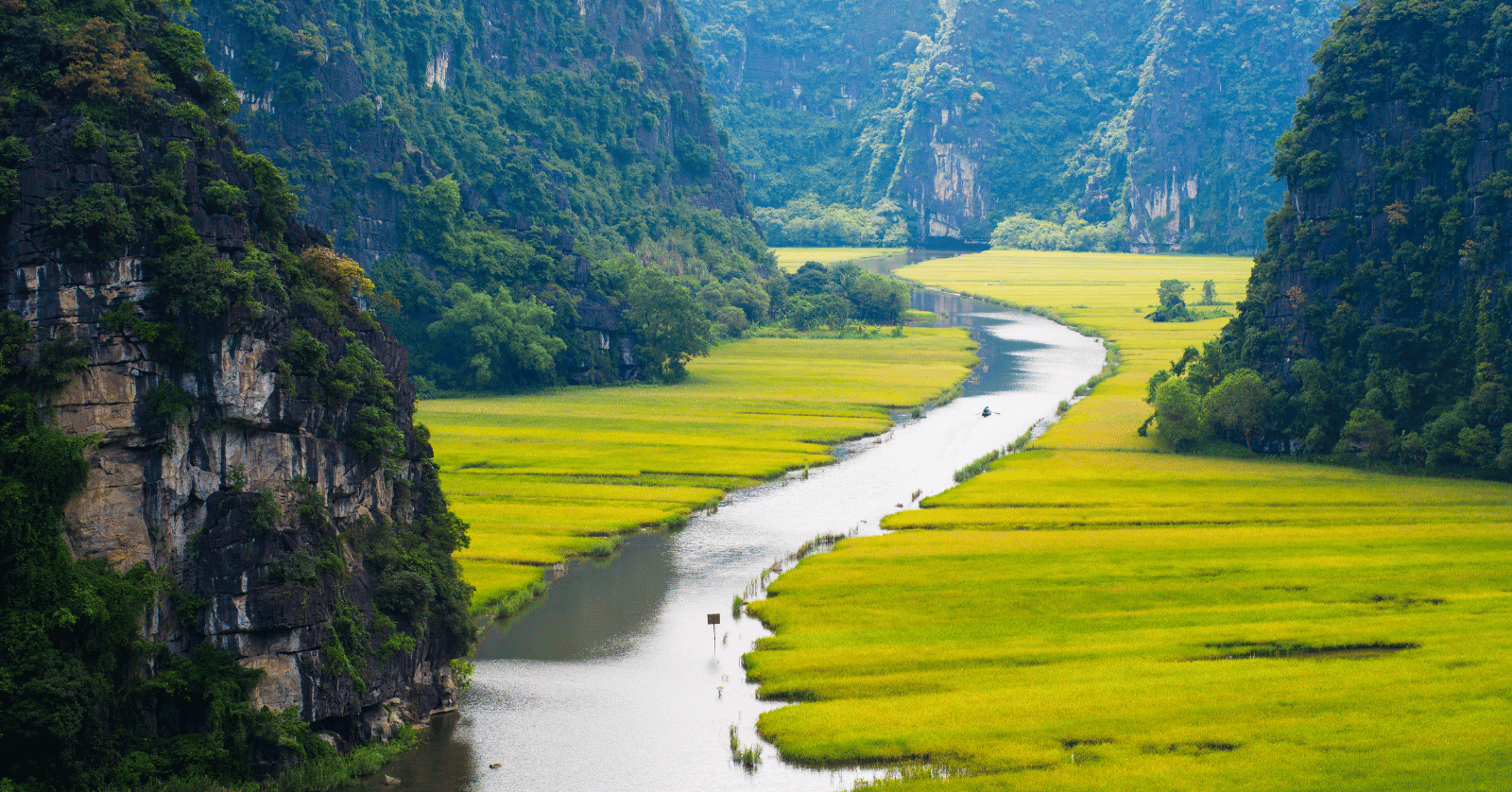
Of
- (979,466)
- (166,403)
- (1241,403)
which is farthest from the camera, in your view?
(1241,403)

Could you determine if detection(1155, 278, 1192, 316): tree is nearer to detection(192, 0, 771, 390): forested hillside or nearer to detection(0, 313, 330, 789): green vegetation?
detection(192, 0, 771, 390): forested hillside

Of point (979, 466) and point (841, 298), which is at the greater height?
point (841, 298)

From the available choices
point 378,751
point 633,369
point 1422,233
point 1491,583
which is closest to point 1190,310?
point 633,369

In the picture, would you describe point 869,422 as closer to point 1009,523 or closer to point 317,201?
point 1009,523

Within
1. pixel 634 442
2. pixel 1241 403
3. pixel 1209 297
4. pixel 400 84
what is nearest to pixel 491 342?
pixel 634 442

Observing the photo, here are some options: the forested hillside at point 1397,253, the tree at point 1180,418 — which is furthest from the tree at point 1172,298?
the tree at point 1180,418

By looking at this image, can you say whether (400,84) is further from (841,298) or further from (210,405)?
(210,405)
